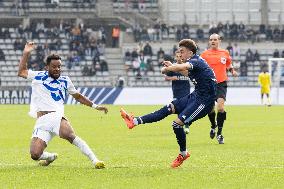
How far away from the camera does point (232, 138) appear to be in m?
21.6

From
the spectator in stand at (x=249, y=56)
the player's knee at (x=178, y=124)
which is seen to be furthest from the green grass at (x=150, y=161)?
the spectator in stand at (x=249, y=56)

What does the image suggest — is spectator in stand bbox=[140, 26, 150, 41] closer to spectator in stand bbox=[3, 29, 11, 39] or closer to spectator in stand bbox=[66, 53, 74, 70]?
spectator in stand bbox=[66, 53, 74, 70]

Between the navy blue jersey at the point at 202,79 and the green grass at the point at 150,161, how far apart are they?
1142 millimetres

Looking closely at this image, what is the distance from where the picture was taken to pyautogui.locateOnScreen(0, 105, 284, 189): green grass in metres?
11.5

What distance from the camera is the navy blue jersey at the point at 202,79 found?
13891 millimetres

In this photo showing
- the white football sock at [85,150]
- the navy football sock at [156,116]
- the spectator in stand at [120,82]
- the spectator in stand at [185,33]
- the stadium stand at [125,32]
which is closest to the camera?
the white football sock at [85,150]

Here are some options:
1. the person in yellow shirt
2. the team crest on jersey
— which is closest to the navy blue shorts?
the team crest on jersey

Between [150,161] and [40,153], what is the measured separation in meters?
2.09

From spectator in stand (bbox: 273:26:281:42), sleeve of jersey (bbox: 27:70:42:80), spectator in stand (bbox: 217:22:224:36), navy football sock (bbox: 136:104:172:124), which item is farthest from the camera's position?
spectator in stand (bbox: 273:26:281:42)

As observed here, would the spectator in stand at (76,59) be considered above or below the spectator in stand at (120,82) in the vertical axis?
above

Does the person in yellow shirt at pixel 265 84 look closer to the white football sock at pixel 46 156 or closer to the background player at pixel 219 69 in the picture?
the background player at pixel 219 69

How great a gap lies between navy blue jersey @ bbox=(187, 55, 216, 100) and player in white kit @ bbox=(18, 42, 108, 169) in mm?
1547

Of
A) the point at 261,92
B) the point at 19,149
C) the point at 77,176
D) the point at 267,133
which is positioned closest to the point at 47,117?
the point at 77,176

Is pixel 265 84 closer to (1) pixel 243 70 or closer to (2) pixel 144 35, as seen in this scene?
(1) pixel 243 70
